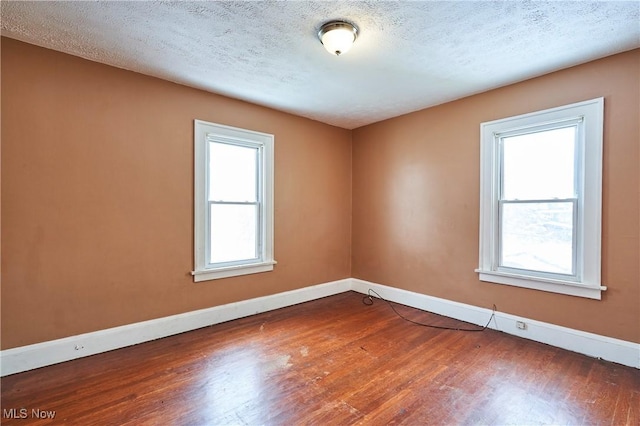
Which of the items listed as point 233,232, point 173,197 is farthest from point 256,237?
point 173,197

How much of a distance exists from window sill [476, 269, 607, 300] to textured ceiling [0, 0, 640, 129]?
6.68 ft

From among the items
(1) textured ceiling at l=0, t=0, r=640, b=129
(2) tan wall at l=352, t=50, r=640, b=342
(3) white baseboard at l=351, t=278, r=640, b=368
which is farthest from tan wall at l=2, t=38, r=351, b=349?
(3) white baseboard at l=351, t=278, r=640, b=368

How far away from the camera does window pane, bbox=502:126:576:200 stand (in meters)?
2.90

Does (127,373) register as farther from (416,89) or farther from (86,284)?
(416,89)

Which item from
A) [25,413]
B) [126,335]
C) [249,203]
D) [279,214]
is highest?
[249,203]

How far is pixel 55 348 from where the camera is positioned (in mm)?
2557

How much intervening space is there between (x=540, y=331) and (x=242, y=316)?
320 centimetres

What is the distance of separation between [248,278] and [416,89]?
2.99 m

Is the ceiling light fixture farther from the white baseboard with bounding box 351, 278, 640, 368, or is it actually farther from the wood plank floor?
the white baseboard with bounding box 351, 278, 640, 368

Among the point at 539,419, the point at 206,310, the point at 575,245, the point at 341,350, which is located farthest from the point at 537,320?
the point at 206,310

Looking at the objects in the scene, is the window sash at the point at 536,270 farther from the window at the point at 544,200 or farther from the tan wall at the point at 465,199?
the tan wall at the point at 465,199

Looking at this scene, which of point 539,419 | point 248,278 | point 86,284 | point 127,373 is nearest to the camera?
point 539,419

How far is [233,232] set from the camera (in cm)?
372

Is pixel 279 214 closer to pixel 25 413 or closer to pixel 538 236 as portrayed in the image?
pixel 25 413
